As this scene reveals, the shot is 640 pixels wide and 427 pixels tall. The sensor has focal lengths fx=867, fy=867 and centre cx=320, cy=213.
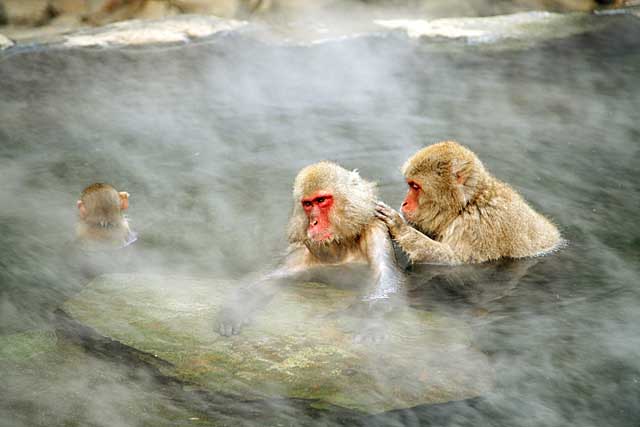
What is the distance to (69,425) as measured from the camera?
151 inches

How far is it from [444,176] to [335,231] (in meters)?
0.89

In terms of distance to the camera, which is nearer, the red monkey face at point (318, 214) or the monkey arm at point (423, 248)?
the red monkey face at point (318, 214)

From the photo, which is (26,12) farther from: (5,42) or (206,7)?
(206,7)

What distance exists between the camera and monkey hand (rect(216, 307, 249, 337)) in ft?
16.1

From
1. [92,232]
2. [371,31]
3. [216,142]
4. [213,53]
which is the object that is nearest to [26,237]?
[92,232]

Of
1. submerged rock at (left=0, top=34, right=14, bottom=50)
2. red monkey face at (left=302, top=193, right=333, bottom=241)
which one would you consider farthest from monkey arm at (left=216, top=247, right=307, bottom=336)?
submerged rock at (left=0, top=34, right=14, bottom=50)

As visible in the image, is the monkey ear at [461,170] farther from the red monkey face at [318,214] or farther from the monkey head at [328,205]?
the red monkey face at [318,214]

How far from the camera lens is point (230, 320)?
196 inches

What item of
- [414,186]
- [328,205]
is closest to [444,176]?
[414,186]

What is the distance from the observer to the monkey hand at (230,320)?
4.92 meters

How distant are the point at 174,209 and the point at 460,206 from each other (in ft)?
7.90

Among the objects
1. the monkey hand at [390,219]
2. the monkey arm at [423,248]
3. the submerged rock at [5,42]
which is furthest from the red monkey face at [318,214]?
the submerged rock at [5,42]

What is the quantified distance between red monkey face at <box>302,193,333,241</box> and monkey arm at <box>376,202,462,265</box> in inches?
17.5

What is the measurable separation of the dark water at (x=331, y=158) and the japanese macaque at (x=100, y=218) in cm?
21
